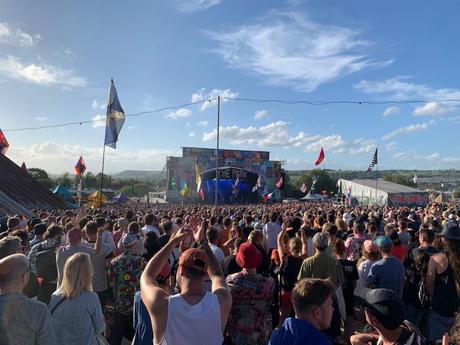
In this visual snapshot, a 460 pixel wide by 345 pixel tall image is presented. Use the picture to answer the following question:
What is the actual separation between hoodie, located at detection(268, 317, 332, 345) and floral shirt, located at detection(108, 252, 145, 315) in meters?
2.89

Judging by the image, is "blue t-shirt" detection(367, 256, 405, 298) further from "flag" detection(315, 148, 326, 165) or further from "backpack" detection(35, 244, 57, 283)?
"flag" detection(315, 148, 326, 165)

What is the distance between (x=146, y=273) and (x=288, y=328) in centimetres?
111

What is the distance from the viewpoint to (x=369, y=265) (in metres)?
5.67

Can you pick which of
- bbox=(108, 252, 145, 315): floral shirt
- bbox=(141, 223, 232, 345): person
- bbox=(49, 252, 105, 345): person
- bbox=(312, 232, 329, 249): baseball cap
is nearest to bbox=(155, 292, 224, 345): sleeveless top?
bbox=(141, 223, 232, 345): person

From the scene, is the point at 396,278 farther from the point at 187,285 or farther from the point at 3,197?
the point at 3,197

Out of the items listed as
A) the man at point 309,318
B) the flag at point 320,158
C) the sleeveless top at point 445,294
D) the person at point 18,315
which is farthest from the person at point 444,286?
the flag at point 320,158

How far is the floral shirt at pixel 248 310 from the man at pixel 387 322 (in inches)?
60.5

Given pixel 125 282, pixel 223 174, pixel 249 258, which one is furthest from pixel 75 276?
pixel 223 174

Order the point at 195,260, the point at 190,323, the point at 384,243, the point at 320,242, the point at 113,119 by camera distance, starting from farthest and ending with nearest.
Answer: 1. the point at 113,119
2. the point at 384,243
3. the point at 320,242
4. the point at 195,260
5. the point at 190,323

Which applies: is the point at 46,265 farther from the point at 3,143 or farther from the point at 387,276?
the point at 3,143

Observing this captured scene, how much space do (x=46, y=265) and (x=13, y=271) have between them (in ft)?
9.16

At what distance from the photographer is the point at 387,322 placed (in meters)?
2.33

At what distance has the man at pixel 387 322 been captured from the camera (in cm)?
233

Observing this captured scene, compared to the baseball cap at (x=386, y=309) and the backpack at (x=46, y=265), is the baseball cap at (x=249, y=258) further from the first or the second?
the backpack at (x=46, y=265)
